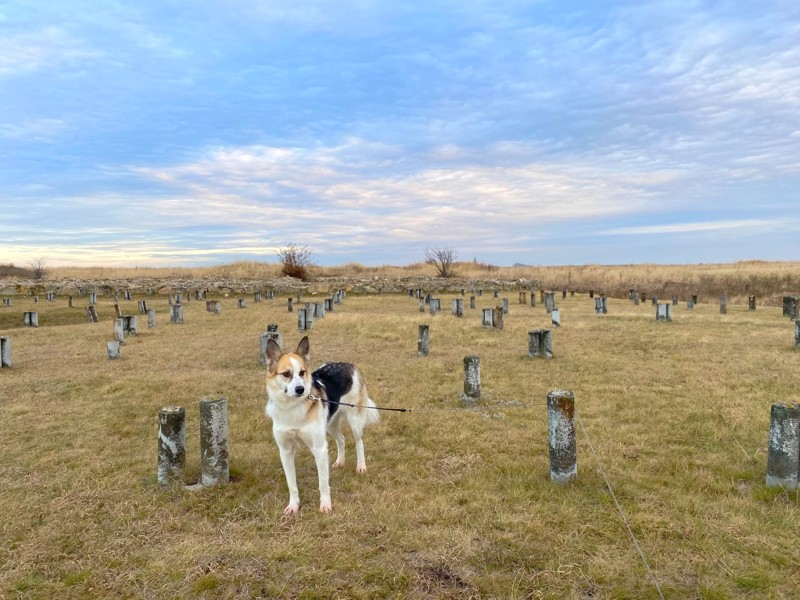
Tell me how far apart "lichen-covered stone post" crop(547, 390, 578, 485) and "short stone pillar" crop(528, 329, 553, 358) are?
6742mm

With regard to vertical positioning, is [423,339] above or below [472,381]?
above

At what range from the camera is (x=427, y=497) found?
4.87 m

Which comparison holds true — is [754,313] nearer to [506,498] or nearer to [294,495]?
[506,498]

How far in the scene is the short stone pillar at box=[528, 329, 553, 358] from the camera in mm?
11688

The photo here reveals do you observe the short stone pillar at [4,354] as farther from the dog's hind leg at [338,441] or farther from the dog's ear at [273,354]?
the dog's ear at [273,354]

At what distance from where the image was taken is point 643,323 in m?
17.4

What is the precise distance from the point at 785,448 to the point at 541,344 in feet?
23.2

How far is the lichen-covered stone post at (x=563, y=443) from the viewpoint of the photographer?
16.7ft

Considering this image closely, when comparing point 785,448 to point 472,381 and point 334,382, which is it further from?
point 334,382

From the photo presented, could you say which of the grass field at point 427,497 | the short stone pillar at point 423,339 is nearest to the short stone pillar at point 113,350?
the grass field at point 427,497

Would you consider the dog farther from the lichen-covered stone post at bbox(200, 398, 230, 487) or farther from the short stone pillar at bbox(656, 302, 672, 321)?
the short stone pillar at bbox(656, 302, 672, 321)

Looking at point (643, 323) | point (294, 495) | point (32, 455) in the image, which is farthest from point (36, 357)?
point (643, 323)

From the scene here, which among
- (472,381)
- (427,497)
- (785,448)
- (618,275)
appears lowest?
(427,497)

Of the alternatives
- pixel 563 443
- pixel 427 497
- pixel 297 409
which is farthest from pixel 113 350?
pixel 563 443
